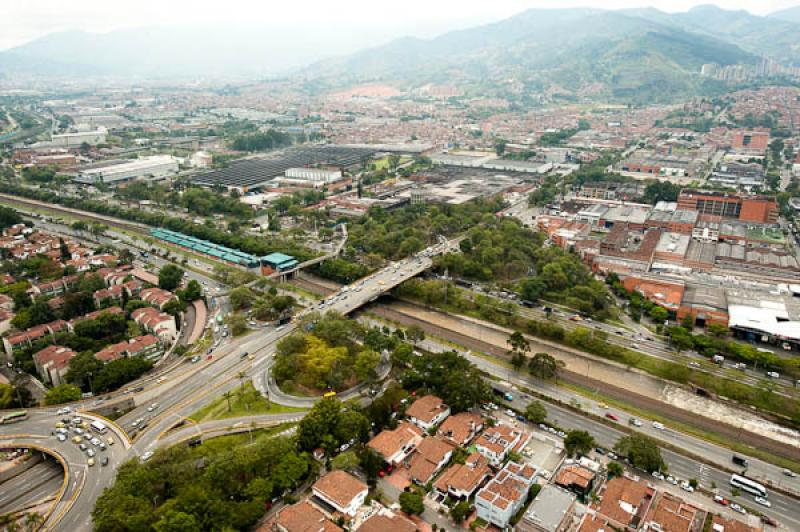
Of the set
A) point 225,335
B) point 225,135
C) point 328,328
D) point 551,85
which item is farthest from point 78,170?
point 551,85

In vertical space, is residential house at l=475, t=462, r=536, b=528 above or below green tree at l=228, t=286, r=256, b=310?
below

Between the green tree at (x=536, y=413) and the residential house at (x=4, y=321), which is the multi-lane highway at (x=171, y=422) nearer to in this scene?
the green tree at (x=536, y=413)

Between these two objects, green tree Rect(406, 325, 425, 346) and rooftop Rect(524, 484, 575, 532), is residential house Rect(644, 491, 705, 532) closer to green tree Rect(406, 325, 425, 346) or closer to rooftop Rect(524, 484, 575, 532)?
rooftop Rect(524, 484, 575, 532)

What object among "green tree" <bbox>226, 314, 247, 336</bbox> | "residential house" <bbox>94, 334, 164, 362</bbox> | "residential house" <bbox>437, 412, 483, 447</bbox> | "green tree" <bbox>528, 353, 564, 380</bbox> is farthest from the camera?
"green tree" <bbox>226, 314, 247, 336</bbox>

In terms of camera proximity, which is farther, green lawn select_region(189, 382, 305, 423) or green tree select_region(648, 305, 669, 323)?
green tree select_region(648, 305, 669, 323)

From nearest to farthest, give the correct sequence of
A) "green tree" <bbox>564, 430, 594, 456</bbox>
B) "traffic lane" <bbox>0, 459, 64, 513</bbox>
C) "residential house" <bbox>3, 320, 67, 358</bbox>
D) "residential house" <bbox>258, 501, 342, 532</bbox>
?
"residential house" <bbox>258, 501, 342, 532</bbox>
"traffic lane" <bbox>0, 459, 64, 513</bbox>
"green tree" <bbox>564, 430, 594, 456</bbox>
"residential house" <bbox>3, 320, 67, 358</bbox>

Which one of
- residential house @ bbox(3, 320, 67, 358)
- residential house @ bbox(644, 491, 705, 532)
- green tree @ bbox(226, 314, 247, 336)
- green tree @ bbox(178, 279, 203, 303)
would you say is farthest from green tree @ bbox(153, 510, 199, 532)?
green tree @ bbox(178, 279, 203, 303)

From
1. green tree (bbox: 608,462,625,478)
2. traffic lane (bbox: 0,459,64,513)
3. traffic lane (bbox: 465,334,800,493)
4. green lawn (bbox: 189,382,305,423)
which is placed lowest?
traffic lane (bbox: 465,334,800,493)

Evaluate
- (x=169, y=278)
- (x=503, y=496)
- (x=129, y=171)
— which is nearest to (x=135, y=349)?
(x=169, y=278)
